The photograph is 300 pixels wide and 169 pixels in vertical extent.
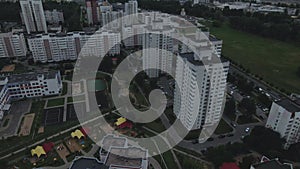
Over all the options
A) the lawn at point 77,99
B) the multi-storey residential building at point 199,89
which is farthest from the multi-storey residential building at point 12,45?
the multi-storey residential building at point 199,89

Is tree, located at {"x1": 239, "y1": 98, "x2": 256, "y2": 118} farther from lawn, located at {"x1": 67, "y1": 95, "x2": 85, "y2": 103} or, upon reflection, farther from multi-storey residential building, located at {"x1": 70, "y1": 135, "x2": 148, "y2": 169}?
lawn, located at {"x1": 67, "y1": 95, "x2": 85, "y2": 103}

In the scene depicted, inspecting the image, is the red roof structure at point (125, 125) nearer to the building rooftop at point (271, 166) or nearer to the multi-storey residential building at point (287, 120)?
the building rooftop at point (271, 166)

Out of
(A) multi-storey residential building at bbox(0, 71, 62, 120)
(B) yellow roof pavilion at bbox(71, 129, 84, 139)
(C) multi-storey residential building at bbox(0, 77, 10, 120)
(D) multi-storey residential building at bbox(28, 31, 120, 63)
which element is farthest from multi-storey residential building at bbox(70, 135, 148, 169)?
(D) multi-storey residential building at bbox(28, 31, 120, 63)

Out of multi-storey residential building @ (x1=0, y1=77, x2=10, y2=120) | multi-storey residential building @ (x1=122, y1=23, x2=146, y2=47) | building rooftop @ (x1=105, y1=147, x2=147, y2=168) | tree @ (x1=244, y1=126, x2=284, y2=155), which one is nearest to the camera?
building rooftop @ (x1=105, y1=147, x2=147, y2=168)

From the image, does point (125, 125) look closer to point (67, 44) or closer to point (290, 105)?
point (290, 105)

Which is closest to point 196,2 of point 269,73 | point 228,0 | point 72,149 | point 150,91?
point 228,0

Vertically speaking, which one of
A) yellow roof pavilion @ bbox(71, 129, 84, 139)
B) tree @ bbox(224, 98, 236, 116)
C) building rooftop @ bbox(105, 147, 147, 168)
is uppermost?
building rooftop @ bbox(105, 147, 147, 168)

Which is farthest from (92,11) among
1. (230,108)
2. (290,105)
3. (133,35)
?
(290,105)
